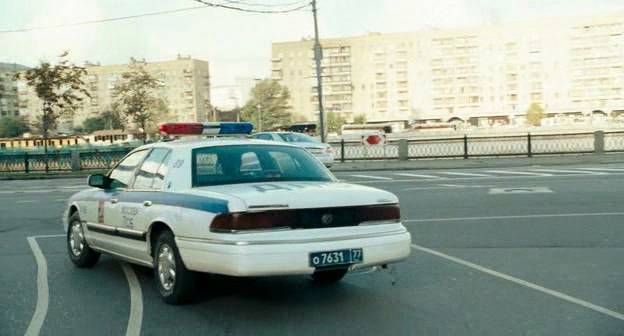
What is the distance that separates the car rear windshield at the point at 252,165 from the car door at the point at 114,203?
3.55 feet

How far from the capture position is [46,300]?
276 inches

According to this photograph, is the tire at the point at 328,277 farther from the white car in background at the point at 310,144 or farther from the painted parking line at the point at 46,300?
the white car in background at the point at 310,144

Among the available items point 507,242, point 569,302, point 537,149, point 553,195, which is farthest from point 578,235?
point 537,149

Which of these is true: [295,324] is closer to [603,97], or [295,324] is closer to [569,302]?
[569,302]

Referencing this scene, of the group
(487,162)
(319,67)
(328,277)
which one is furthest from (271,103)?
(328,277)

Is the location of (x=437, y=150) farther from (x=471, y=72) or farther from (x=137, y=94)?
(x=471, y=72)

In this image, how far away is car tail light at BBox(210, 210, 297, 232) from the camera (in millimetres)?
5910

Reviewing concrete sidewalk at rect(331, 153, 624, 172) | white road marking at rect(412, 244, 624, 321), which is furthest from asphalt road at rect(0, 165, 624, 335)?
concrete sidewalk at rect(331, 153, 624, 172)

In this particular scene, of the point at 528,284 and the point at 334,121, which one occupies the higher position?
the point at 334,121

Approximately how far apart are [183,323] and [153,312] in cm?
52

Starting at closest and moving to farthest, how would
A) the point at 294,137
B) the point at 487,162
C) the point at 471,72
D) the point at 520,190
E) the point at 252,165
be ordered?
1. the point at 252,165
2. the point at 520,190
3. the point at 294,137
4. the point at 487,162
5. the point at 471,72

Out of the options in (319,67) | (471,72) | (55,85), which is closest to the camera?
(319,67)

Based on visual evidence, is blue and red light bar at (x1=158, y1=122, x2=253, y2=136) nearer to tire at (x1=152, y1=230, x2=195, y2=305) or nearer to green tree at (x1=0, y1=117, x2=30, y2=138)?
tire at (x1=152, y1=230, x2=195, y2=305)

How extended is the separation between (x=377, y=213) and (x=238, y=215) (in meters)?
1.25
